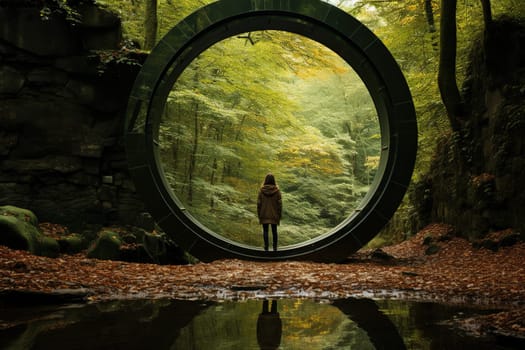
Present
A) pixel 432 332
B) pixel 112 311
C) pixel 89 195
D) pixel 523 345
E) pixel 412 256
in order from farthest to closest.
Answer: pixel 412 256 < pixel 89 195 < pixel 112 311 < pixel 432 332 < pixel 523 345

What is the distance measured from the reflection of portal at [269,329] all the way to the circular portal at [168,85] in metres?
4.33

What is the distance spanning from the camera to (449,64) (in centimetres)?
1002

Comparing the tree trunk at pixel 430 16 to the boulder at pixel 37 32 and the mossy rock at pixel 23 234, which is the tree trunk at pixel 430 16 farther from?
the mossy rock at pixel 23 234

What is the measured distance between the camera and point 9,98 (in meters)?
9.02

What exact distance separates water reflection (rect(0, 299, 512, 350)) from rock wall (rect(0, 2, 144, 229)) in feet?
16.9

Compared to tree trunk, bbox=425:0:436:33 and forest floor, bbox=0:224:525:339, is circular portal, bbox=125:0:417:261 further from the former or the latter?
tree trunk, bbox=425:0:436:33

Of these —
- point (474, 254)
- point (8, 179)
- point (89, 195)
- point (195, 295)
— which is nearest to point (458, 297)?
point (195, 295)

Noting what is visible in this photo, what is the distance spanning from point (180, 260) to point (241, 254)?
155cm

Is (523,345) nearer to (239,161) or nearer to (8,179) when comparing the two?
(8,179)

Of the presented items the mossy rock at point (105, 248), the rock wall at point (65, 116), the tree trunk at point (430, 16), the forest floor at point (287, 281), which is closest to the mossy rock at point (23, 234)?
the forest floor at point (287, 281)

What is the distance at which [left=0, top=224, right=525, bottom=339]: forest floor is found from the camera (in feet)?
15.6

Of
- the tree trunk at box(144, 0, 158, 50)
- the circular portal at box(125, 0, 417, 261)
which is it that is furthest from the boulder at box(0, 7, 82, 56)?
the circular portal at box(125, 0, 417, 261)

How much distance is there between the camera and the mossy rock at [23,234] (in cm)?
704

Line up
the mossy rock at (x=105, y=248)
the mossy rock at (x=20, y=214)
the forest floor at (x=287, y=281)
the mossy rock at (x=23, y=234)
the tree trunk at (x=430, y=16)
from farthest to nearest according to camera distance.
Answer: the tree trunk at (x=430, y=16) → the mossy rock at (x=105, y=248) → the mossy rock at (x=20, y=214) → the mossy rock at (x=23, y=234) → the forest floor at (x=287, y=281)
